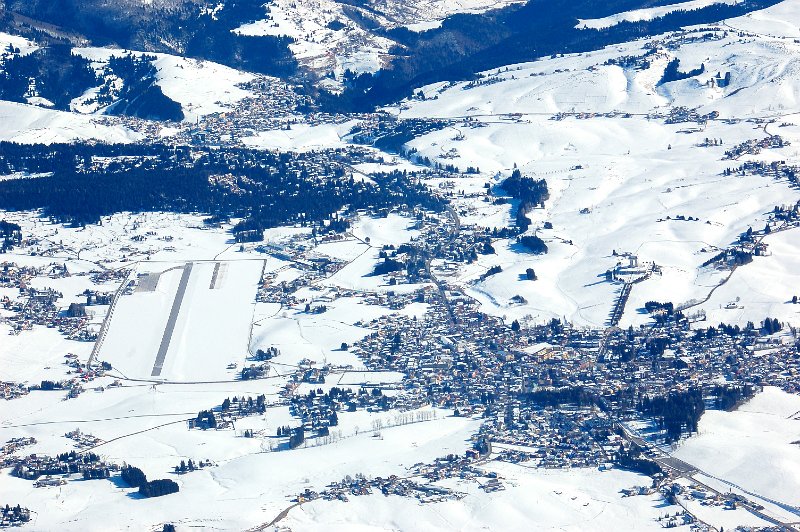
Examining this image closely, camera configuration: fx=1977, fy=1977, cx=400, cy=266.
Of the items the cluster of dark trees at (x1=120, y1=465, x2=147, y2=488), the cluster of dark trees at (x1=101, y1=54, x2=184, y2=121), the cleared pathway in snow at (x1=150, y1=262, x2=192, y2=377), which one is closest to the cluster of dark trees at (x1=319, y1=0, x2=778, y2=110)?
the cluster of dark trees at (x1=101, y1=54, x2=184, y2=121)

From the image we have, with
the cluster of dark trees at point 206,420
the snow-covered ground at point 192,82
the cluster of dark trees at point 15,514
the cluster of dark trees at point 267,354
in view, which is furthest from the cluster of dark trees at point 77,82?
the cluster of dark trees at point 15,514

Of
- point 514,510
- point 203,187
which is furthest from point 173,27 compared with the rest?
point 514,510

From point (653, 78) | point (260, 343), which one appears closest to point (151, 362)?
point (260, 343)

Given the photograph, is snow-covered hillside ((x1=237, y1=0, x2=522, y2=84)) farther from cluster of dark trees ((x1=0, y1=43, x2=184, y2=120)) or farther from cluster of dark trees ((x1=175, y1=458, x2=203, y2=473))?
cluster of dark trees ((x1=175, y1=458, x2=203, y2=473))

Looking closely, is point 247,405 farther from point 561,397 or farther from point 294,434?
point 561,397

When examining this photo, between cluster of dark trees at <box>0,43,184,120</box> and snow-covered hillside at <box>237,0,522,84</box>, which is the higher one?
snow-covered hillside at <box>237,0,522,84</box>
